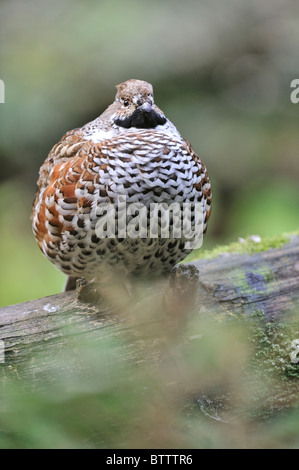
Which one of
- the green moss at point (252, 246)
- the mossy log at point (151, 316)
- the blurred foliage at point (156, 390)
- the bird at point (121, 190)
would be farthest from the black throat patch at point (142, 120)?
the green moss at point (252, 246)

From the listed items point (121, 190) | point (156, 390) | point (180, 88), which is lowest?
point (156, 390)

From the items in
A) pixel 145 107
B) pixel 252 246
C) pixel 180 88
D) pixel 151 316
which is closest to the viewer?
pixel 151 316

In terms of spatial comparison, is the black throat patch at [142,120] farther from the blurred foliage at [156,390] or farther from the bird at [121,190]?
the blurred foliage at [156,390]

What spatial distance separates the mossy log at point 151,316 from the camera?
2463mm

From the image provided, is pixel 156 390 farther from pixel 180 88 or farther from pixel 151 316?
pixel 180 88

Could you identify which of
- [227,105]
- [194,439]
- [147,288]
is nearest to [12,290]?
[147,288]

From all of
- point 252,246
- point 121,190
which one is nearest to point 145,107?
point 121,190

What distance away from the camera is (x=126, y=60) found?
6.00 metres

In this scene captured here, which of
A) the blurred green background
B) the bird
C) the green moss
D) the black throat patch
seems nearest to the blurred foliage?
the bird

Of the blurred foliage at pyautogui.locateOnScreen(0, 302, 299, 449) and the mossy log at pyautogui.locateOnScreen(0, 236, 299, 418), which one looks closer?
the blurred foliage at pyautogui.locateOnScreen(0, 302, 299, 449)

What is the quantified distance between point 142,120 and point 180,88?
137 inches

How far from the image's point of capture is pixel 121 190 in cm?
260

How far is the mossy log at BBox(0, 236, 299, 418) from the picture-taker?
246cm

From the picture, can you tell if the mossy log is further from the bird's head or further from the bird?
the bird's head
